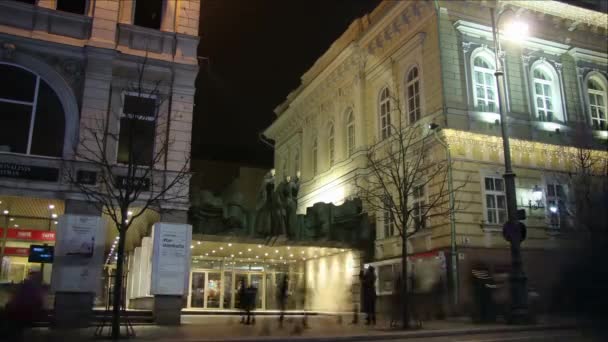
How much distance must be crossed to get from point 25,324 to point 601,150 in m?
26.8

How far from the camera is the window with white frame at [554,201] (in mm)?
24178

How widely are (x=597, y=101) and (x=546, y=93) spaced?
13.1 feet

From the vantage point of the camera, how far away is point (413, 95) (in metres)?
26.5

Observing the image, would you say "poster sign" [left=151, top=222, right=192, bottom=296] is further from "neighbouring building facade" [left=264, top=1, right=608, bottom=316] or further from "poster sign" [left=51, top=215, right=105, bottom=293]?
"neighbouring building facade" [left=264, top=1, right=608, bottom=316]

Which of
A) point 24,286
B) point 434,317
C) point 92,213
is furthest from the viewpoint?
point 434,317

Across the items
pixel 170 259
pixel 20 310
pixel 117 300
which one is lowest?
pixel 20 310

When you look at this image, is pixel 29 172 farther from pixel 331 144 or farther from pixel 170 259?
pixel 331 144

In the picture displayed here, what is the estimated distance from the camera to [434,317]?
850 inches

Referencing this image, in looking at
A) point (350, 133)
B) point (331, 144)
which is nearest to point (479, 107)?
point (350, 133)

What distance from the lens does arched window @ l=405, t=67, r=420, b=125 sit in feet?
85.8

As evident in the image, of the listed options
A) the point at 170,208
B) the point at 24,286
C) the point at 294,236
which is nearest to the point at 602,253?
the point at 24,286

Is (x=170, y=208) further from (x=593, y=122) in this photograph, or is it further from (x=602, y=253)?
(x=593, y=122)

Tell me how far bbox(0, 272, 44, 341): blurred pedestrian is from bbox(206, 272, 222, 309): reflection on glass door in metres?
21.0

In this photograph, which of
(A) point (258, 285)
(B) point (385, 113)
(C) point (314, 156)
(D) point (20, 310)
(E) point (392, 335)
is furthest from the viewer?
(C) point (314, 156)
